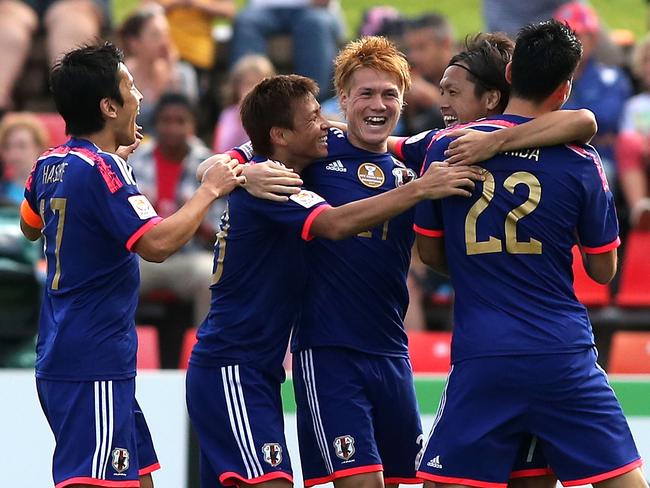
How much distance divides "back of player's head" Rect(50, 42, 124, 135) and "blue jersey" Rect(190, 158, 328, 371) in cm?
66

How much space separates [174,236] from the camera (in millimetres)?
5062

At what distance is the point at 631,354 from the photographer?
8523 mm

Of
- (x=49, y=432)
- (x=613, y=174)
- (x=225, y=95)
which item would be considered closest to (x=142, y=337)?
(x=49, y=432)

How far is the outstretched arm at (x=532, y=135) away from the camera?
4.97 metres

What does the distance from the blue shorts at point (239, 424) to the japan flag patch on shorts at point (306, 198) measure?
28.1 inches

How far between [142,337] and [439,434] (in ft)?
12.6

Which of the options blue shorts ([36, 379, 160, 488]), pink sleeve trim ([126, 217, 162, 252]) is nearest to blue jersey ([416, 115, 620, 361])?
pink sleeve trim ([126, 217, 162, 252])

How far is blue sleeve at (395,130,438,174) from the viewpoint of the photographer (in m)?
5.73

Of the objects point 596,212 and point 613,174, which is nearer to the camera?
point 596,212

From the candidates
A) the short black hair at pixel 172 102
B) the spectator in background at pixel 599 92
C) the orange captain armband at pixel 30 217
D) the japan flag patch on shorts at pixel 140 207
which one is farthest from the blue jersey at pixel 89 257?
the spectator in background at pixel 599 92

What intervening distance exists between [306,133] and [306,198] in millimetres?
324

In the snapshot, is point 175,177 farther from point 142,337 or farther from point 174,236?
point 174,236

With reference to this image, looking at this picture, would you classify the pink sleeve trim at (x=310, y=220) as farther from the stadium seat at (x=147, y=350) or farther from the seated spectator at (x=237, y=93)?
the seated spectator at (x=237, y=93)

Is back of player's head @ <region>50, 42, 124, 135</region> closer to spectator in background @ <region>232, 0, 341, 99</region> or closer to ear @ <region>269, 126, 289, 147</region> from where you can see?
ear @ <region>269, 126, 289, 147</region>
